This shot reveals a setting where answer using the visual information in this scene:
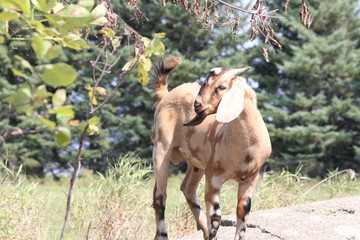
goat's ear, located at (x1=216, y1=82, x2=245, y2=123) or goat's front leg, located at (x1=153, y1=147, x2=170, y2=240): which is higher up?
goat's ear, located at (x1=216, y1=82, x2=245, y2=123)

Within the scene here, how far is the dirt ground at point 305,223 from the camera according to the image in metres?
4.84

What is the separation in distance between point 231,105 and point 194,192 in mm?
1681

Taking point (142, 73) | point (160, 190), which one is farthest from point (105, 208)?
point (142, 73)

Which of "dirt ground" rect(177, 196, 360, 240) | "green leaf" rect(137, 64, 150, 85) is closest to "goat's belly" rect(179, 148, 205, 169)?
"dirt ground" rect(177, 196, 360, 240)

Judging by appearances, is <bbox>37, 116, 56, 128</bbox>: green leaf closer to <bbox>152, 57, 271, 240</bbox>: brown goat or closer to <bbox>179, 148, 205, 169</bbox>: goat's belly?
<bbox>152, 57, 271, 240</bbox>: brown goat

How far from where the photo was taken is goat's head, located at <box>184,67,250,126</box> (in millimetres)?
3736

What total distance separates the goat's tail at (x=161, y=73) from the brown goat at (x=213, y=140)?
10 millimetres

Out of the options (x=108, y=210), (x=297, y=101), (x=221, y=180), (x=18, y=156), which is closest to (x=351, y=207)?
(x=221, y=180)

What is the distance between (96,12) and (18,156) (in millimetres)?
17796

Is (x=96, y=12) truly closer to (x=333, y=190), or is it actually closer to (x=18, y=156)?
(x=333, y=190)

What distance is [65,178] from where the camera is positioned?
18031 millimetres

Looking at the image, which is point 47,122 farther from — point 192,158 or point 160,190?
point 160,190

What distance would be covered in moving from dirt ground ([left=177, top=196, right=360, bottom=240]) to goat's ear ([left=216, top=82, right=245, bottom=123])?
160 cm

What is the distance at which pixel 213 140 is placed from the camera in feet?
14.6
